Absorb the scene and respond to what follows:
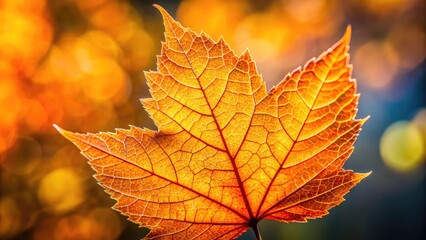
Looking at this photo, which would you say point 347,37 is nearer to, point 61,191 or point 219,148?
point 219,148

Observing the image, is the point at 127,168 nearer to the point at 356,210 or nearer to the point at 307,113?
the point at 307,113

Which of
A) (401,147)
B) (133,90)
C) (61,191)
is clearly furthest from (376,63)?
(61,191)

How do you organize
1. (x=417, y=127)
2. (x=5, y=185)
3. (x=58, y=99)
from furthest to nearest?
(x=417, y=127)
(x=58, y=99)
(x=5, y=185)

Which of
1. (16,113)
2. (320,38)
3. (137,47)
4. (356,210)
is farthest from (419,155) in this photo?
(16,113)

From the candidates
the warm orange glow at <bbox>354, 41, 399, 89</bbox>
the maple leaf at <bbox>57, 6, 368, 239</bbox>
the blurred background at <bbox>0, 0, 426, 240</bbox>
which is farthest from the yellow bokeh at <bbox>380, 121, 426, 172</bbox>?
the maple leaf at <bbox>57, 6, 368, 239</bbox>

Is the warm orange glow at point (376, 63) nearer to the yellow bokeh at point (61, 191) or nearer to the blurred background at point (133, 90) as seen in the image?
the blurred background at point (133, 90)

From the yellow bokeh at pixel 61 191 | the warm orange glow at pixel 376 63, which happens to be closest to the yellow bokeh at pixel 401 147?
the warm orange glow at pixel 376 63

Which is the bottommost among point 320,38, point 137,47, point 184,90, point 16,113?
point 184,90
